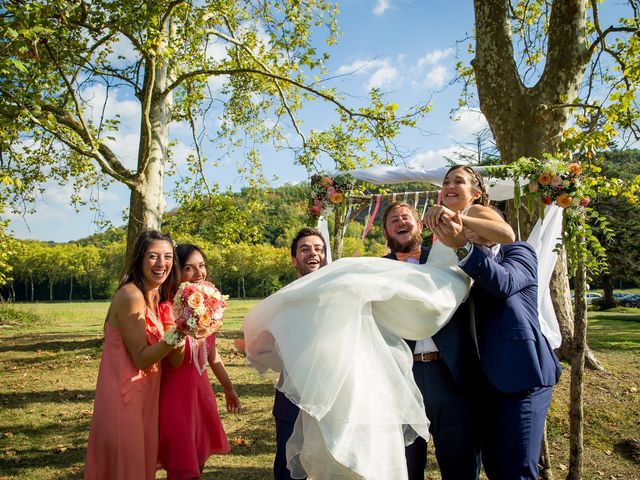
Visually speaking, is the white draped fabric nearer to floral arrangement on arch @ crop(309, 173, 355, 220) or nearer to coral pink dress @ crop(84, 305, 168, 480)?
floral arrangement on arch @ crop(309, 173, 355, 220)

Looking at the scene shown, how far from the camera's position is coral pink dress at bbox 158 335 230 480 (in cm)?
321

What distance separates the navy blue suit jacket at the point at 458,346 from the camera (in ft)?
8.76

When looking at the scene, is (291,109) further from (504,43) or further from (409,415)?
(409,415)

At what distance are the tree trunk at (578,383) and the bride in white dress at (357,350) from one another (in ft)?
7.42

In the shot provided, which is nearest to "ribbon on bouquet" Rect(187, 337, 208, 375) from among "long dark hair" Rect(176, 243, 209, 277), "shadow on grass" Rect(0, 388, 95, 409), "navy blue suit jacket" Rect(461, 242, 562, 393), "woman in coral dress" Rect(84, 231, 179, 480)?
"woman in coral dress" Rect(84, 231, 179, 480)

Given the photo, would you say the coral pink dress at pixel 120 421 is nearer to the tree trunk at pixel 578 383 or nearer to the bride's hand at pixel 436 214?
the bride's hand at pixel 436 214

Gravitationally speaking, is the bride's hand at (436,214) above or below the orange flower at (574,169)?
below

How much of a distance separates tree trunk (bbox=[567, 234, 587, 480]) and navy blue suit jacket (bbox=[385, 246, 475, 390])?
2.08 m

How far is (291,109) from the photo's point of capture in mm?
13961

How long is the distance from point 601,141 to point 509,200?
6.54 feet

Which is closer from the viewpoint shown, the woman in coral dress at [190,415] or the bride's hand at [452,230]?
the bride's hand at [452,230]

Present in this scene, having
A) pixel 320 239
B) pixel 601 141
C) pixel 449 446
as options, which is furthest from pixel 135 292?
pixel 601 141

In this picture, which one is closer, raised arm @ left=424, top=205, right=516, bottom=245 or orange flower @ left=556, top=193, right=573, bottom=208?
raised arm @ left=424, top=205, right=516, bottom=245

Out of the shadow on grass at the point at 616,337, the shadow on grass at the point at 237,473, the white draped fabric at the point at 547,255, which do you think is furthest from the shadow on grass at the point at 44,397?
the shadow on grass at the point at 616,337
